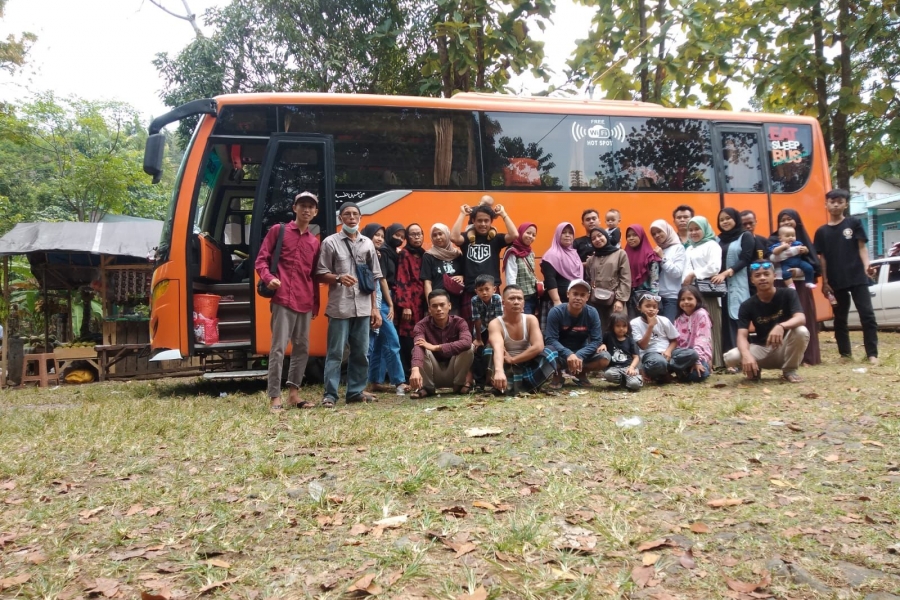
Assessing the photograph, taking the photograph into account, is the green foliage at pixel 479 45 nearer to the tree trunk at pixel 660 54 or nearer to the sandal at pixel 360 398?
the tree trunk at pixel 660 54

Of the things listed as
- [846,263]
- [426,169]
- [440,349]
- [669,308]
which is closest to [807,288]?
[846,263]

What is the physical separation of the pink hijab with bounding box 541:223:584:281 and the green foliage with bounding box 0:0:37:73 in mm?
16337

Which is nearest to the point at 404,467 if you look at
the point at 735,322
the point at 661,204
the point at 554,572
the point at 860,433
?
the point at 554,572

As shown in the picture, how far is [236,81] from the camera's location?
55.0 ft

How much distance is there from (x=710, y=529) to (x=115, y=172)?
24.8m

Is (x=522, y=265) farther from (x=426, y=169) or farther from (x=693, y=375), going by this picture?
(x=693, y=375)

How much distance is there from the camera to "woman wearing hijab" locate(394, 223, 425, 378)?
7691 millimetres

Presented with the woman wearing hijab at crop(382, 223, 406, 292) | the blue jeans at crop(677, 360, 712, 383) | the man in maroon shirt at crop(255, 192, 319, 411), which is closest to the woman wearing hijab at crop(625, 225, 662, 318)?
the blue jeans at crop(677, 360, 712, 383)

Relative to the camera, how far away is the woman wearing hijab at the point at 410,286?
7691 millimetres

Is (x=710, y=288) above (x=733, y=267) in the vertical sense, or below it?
below

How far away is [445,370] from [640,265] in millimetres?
2852

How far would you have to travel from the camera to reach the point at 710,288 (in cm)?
786

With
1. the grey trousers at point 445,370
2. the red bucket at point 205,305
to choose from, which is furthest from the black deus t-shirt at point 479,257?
the red bucket at point 205,305

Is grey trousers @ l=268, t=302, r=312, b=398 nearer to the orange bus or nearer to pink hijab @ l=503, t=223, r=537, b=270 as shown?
the orange bus
